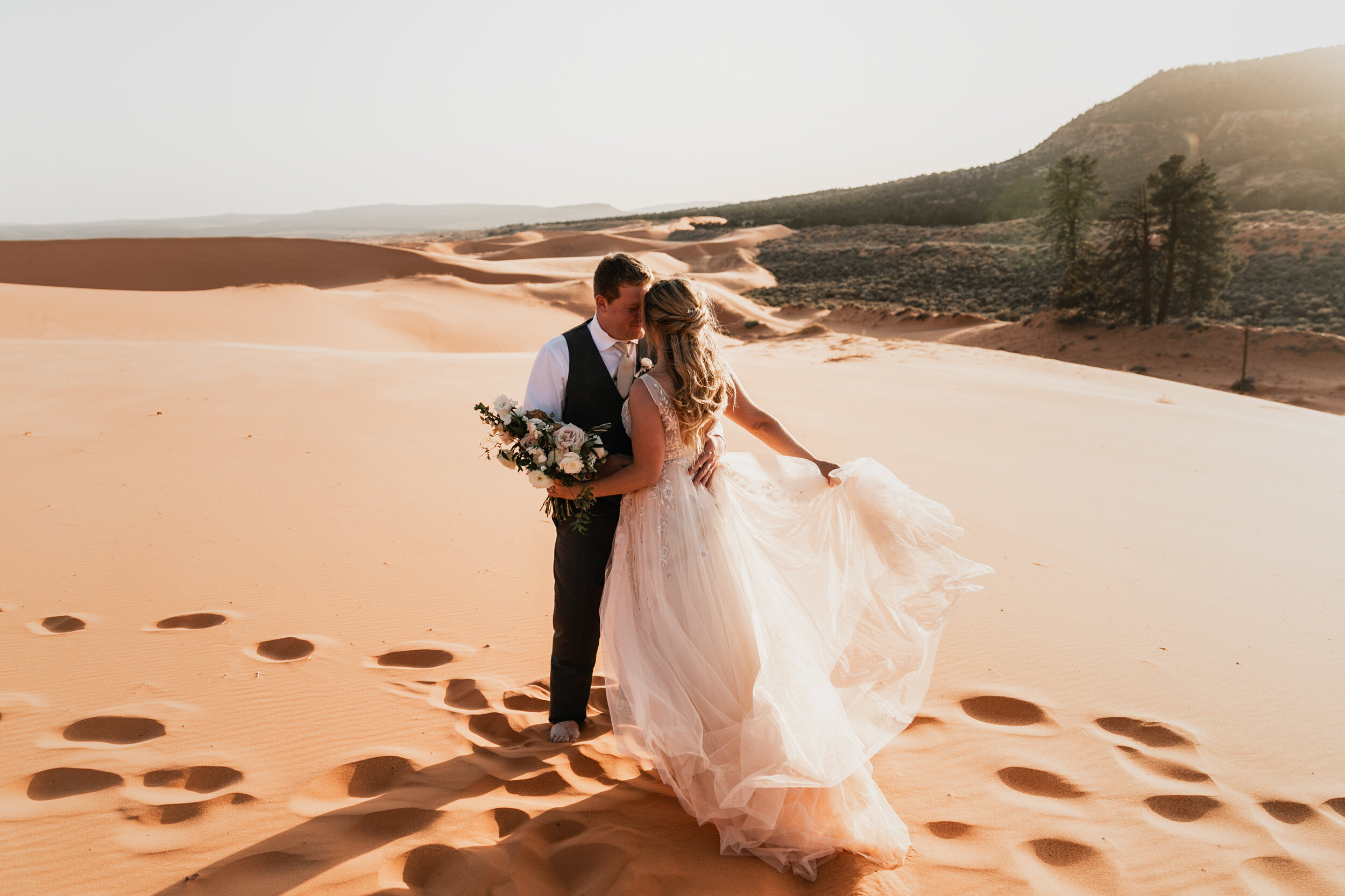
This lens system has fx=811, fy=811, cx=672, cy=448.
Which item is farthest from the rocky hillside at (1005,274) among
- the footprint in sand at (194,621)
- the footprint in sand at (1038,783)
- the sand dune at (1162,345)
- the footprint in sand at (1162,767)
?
the footprint in sand at (194,621)

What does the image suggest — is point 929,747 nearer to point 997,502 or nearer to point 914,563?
point 914,563

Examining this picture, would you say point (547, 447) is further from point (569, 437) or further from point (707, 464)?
point (707, 464)

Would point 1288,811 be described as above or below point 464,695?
→ below

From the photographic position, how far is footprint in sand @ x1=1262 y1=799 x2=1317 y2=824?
332cm

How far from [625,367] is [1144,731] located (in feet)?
10.2

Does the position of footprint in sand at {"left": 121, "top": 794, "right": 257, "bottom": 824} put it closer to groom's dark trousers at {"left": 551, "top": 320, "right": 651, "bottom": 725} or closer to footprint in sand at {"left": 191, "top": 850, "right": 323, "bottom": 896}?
footprint in sand at {"left": 191, "top": 850, "right": 323, "bottom": 896}

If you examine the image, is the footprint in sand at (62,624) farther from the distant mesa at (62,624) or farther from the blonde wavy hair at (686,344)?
the blonde wavy hair at (686,344)

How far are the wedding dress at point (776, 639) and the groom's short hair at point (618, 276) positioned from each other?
41 centimetres

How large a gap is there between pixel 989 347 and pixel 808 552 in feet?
83.6

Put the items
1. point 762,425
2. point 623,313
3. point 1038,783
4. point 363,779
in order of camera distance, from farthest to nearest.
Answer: point 762,425
point 1038,783
point 363,779
point 623,313

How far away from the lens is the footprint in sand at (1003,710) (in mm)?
4133

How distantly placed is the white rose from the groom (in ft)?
0.73

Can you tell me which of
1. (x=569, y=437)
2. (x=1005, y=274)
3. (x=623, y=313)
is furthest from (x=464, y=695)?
(x=1005, y=274)

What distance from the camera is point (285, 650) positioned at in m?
4.53
